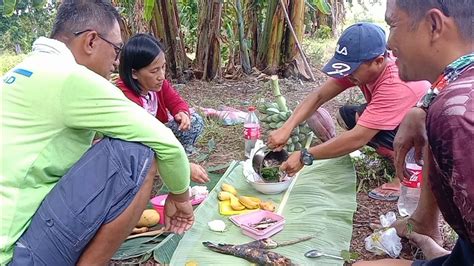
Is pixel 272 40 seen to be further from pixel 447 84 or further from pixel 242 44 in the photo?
pixel 447 84

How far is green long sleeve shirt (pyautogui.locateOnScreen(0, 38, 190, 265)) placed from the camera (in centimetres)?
147

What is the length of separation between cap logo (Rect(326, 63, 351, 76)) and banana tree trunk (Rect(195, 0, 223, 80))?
11.4 ft

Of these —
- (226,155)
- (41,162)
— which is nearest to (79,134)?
(41,162)

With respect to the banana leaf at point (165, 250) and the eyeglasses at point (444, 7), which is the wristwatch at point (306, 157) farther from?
the eyeglasses at point (444, 7)

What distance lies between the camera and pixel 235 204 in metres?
2.47

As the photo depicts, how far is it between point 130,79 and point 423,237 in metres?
1.75

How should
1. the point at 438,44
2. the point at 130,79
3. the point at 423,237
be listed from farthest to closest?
the point at 130,79 < the point at 423,237 < the point at 438,44

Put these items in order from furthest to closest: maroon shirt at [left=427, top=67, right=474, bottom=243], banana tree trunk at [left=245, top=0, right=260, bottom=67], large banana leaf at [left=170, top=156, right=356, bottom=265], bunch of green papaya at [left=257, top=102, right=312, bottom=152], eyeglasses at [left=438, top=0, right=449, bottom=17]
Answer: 1. banana tree trunk at [left=245, top=0, right=260, bottom=67]
2. bunch of green papaya at [left=257, top=102, right=312, bottom=152]
3. large banana leaf at [left=170, top=156, right=356, bottom=265]
4. eyeglasses at [left=438, top=0, right=449, bottom=17]
5. maroon shirt at [left=427, top=67, right=474, bottom=243]

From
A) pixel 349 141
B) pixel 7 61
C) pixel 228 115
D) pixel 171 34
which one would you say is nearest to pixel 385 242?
pixel 349 141

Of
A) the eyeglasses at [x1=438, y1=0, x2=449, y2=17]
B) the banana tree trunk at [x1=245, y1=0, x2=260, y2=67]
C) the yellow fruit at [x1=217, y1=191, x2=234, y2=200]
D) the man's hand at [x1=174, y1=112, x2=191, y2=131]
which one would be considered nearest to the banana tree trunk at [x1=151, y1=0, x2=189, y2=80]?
the banana tree trunk at [x1=245, y1=0, x2=260, y2=67]

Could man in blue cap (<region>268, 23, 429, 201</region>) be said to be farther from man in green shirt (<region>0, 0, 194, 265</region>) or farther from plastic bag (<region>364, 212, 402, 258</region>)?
man in green shirt (<region>0, 0, 194, 265</region>)

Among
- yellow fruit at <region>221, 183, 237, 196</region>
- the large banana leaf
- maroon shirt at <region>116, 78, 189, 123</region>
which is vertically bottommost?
the large banana leaf

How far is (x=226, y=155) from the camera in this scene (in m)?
3.51

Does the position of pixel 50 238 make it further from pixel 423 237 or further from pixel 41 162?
pixel 423 237
